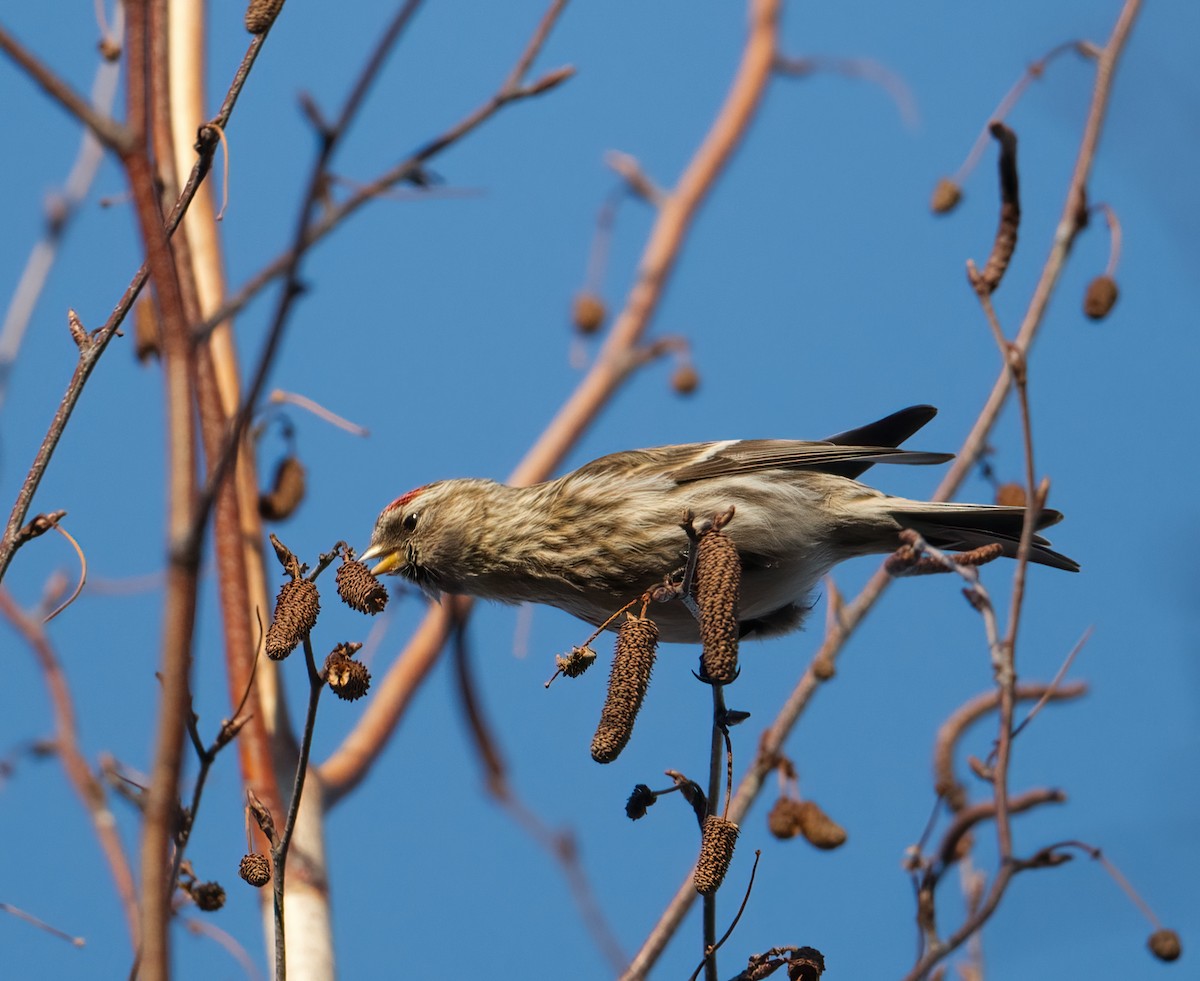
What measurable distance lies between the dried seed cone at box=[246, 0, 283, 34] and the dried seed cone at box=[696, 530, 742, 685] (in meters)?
1.03

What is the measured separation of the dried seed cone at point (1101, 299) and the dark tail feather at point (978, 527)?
623 mm

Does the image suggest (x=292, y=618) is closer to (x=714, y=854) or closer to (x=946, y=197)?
(x=714, y=854)

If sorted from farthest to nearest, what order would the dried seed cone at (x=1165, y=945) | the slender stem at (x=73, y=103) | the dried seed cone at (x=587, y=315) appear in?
the dried seed cone at (x=587, y=315), the dried seed cone at (x=1165, y=945), the slender stem at (x=73, y=103)

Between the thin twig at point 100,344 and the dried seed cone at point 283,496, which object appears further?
the dried seed cone at point 283,496

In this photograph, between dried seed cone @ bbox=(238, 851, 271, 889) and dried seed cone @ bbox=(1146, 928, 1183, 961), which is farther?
dried seed cone @ bbox=(1146, 928, 1183, 961)

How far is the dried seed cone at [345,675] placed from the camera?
1.92 meters

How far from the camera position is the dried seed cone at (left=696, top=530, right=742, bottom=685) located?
A: 195cm

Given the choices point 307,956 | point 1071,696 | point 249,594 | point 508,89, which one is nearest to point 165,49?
point 508,89

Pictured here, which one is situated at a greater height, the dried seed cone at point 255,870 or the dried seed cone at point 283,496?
the dried seed cone at point 283,496

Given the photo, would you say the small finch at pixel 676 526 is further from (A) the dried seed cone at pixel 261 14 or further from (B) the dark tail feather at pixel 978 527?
(A) the dried seed cone at pixel 261 14

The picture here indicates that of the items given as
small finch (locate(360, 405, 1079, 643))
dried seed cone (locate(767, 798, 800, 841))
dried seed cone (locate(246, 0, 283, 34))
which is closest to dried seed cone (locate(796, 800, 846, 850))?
dried seed cone (locate(767, 798, 800, 841))

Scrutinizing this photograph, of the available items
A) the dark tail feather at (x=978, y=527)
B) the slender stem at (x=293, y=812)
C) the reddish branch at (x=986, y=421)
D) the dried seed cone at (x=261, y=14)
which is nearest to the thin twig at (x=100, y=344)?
the dried seed cone at (x=261, y=14)

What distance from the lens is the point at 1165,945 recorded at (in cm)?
312

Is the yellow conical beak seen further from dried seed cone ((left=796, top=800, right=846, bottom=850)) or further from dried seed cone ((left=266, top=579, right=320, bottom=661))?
dried seed cone ((left=266, top=579, right=320, bottom=661))
